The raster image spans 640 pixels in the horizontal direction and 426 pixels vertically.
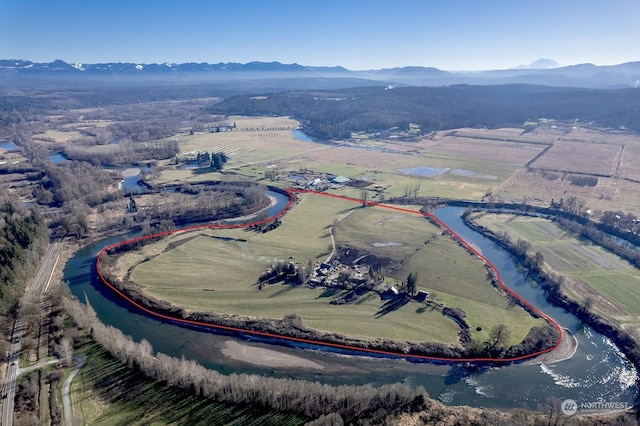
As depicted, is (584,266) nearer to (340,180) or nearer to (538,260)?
(538,260)

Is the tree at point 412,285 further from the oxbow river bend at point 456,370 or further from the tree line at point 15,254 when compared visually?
the tree line at point 15,254

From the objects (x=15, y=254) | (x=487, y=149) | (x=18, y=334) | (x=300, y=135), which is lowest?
(x=18, y=334)

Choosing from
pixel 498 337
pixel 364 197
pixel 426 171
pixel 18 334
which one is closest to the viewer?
pixel 498 337

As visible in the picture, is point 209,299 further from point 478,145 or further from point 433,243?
point 478,145

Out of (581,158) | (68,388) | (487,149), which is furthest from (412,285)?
(581,158)

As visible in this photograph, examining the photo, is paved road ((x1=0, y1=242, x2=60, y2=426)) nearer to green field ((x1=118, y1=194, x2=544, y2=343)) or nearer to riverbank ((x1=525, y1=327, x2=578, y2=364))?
green field ((x1=118, y1=194, x2=544, y2=343))

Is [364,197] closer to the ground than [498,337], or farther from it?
farther from it
